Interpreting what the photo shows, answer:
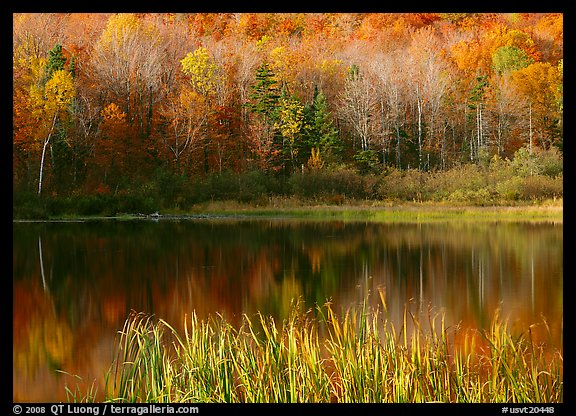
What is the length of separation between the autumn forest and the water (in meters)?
9.87

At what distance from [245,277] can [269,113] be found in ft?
99.4

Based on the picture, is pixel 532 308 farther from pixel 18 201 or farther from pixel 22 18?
pixel 22 18

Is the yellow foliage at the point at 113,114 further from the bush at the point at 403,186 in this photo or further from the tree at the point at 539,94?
the tree at the point at 539,94

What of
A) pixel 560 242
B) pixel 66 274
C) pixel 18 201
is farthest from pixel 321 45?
pixel 66 274

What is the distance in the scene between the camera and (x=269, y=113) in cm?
4912

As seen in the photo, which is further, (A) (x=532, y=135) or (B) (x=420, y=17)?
(B) (x=420, y=17)

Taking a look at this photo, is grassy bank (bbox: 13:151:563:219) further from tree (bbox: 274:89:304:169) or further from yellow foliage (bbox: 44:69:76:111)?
yellow foliage (bbox: 44:69:76:111)

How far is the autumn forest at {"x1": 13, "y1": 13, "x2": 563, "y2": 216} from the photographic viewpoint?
137 feet

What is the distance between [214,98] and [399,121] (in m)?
13.6

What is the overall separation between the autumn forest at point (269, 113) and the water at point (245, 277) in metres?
9.87

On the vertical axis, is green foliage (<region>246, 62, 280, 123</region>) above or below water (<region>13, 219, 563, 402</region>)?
above

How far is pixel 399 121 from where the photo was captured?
2140 inches

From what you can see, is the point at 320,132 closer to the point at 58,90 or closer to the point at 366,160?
the point at 366,160

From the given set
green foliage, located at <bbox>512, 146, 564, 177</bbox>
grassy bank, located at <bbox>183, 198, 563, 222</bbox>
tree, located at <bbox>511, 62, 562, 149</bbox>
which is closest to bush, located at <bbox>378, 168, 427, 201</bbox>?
grassy bank, located at <bbox>183, 198, 563, 222</bbox>
